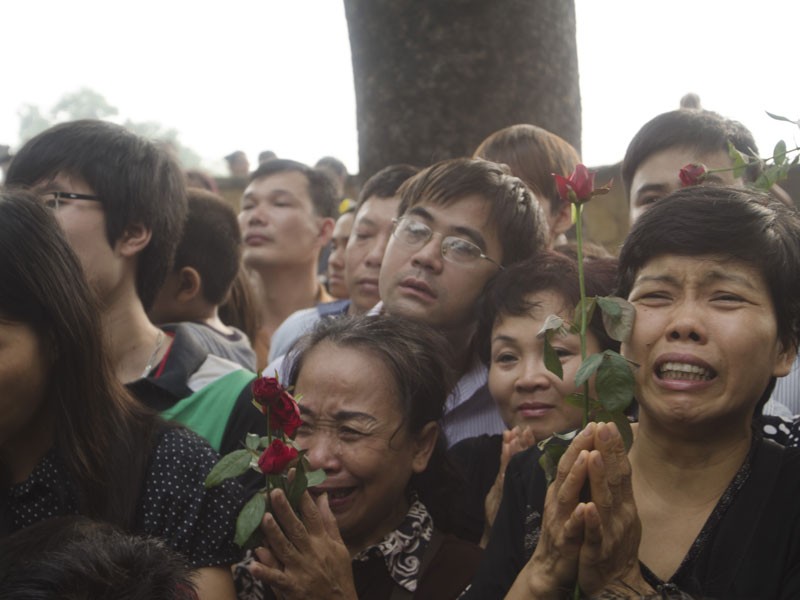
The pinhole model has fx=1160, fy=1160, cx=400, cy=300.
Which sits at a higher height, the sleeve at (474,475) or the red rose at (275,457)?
the red rose at (275,457)

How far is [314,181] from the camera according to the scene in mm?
6215

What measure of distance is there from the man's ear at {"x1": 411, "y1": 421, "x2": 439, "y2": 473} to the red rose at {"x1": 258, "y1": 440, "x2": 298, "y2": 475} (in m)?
0.72

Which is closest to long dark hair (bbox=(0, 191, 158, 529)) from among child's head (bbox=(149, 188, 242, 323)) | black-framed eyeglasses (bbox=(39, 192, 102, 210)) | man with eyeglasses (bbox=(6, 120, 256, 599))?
man with eyeglasses (bbox=(6, 120, 256, 599))

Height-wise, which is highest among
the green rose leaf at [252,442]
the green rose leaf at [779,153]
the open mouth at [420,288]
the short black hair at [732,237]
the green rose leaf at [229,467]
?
the green rose leaf at [779,153]

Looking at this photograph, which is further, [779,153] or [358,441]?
[358,441]

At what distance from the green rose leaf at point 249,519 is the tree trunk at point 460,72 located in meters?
2.98

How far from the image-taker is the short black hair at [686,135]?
3.76m

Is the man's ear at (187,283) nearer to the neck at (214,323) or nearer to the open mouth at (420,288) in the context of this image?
the neck at (214,323)

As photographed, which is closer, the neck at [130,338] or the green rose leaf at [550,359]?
the green rose leaf at [550,359]

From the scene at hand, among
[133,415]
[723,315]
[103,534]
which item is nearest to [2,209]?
[133,415]

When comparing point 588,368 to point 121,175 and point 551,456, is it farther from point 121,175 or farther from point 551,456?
point 121,175

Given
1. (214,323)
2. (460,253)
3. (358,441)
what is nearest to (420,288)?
(460,253)

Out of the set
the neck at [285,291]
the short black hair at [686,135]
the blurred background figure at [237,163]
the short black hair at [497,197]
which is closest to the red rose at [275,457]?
the short black hair at [497,197]

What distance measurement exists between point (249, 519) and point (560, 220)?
7.62 ft
